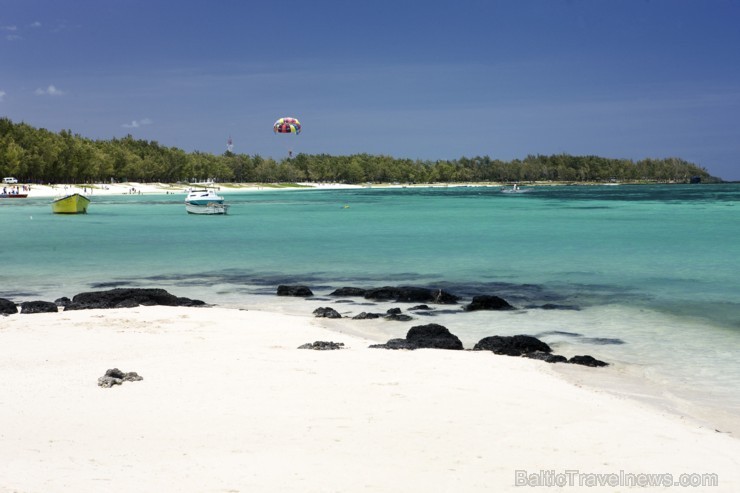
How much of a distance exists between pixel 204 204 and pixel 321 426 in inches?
3367

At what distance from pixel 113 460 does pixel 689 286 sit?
82.7ft

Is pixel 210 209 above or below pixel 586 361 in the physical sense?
below

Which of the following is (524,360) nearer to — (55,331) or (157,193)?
(55,331)

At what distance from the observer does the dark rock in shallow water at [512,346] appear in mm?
15062

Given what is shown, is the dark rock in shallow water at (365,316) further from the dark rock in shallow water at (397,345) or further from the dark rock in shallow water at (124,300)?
the dark rock in shallow water at (124,300)

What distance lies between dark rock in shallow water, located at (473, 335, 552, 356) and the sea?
3.43 ft

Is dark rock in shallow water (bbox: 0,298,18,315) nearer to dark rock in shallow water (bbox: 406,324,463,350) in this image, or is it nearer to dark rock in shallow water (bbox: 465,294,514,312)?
dark rock in shallow water (bbox: 406,324,463,350)

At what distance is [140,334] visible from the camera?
1623 cm

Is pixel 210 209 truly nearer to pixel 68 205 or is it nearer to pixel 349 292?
pixel 68 205

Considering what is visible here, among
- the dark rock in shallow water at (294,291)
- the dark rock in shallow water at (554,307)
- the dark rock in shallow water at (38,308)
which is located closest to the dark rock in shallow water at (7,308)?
the dark rock in shallow water at (38,308)

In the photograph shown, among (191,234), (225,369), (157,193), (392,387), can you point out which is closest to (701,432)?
(392,387)

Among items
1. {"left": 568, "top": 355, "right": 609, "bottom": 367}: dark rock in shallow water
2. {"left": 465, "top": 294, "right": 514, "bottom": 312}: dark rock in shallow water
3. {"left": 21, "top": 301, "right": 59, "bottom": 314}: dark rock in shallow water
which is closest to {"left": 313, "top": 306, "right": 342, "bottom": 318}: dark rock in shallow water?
{"left": 465, "top": 294, "right": 514, "bottom": 312}: dark rock in shallow water

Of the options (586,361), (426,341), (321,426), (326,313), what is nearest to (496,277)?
(326,313)

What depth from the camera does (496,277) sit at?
31.0 meters
